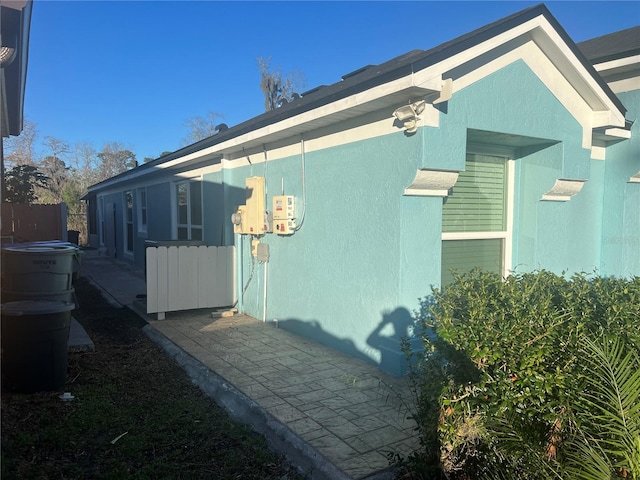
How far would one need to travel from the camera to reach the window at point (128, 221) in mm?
15383

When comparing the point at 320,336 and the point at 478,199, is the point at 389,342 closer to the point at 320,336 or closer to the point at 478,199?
the point at 320,336

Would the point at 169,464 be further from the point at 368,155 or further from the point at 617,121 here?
the point at 617,121

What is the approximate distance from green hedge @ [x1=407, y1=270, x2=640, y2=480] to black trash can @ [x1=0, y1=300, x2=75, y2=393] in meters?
3.55

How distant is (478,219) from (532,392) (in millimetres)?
3517

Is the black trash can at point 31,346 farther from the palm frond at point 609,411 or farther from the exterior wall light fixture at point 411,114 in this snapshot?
the palm frond at point 609,411

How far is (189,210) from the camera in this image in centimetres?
1016

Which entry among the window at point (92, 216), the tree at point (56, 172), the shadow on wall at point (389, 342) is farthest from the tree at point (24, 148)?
the shadow on wall at point (389, 342)

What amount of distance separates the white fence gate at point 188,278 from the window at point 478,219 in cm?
398

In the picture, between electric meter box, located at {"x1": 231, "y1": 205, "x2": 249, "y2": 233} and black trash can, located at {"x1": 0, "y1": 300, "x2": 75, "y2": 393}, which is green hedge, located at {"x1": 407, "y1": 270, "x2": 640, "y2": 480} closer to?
black trash can, located at {"x1": 0, "y1": 300, "x2": 75, "y2": 393}

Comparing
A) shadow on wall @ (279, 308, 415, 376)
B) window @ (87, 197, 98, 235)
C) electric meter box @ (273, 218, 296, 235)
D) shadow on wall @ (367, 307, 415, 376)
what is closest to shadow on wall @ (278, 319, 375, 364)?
shadow on wall @ (279, 308, 415, 376)

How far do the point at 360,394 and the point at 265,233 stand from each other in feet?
11.2

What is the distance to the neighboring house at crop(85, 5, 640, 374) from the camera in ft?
14.7

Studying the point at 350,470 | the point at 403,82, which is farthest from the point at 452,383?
the point at 403,82

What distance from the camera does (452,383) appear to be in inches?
96.3
